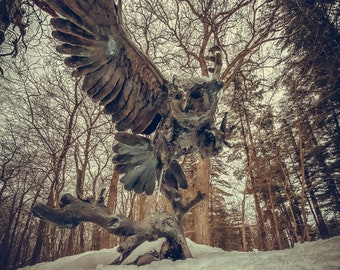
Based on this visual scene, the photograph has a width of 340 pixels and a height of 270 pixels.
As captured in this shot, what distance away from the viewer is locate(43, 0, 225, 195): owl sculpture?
2164 mm

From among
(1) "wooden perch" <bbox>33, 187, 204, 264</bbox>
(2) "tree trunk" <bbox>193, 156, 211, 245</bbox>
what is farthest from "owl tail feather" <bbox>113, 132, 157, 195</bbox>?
(2) "tree trunk" <bbox>193, 156, 211, 245</bbox>

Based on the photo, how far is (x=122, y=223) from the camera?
2.27 metres

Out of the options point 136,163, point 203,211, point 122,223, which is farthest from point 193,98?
point 203,211

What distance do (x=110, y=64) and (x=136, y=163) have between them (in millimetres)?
1290

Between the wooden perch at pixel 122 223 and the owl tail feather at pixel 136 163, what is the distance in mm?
529

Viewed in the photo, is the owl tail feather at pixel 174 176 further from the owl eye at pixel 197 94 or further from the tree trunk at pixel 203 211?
the tree trunk at pixel 203 211

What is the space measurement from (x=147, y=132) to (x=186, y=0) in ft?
17.0

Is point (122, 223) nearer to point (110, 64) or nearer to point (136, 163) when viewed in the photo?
point (136, 163)

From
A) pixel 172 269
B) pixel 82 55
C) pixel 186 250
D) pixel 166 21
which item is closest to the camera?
pixel 172 269

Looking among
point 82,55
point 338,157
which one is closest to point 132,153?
point 82,55

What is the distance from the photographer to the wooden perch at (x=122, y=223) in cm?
211

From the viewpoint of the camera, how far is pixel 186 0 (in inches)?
250

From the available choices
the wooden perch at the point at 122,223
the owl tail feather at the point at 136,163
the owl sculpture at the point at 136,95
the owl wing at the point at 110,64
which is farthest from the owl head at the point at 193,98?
the wooden perch at the point at 122,223

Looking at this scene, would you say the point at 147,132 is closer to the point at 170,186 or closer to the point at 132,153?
the point at 132,153
